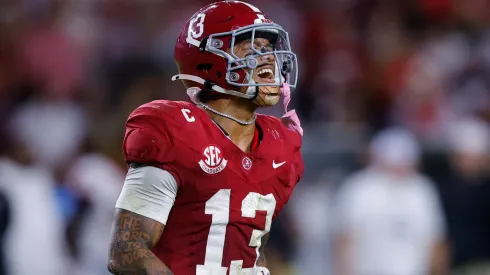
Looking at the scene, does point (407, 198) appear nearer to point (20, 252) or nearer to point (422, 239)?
point (422, 239)

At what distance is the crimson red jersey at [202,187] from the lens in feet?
9.61

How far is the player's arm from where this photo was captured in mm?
2855

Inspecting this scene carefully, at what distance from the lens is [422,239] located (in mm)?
6617

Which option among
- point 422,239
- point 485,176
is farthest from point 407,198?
point 485,176

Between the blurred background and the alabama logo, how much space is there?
10.8 feet

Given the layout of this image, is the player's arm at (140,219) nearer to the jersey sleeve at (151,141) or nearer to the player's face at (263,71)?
the jersey sleeve at (151,141)

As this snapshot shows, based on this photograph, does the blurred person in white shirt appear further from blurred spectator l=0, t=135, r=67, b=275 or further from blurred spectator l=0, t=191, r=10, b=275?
blurred spectator l=0, t=191, r=10, b=275

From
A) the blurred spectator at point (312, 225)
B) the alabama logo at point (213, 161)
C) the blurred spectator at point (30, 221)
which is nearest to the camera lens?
the alabama logo at point (213, 161)

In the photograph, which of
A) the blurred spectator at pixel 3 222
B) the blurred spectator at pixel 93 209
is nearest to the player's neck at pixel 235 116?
the blurred spectator at pixel 3 222

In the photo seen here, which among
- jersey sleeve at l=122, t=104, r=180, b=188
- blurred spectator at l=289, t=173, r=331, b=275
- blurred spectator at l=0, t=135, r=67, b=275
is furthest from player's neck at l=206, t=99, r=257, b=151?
blurred spectator at l=289, t=173, r=331, b=275

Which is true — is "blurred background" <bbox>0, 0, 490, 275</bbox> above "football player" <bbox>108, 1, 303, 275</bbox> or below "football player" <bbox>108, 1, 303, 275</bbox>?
below

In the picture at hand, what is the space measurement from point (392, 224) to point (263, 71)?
3.63m

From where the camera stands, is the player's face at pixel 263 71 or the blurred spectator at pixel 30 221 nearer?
the player's face at pixel 263 71

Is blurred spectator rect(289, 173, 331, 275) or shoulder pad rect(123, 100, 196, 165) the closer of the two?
shoulder pad rect(123, 100, 196, 165)
